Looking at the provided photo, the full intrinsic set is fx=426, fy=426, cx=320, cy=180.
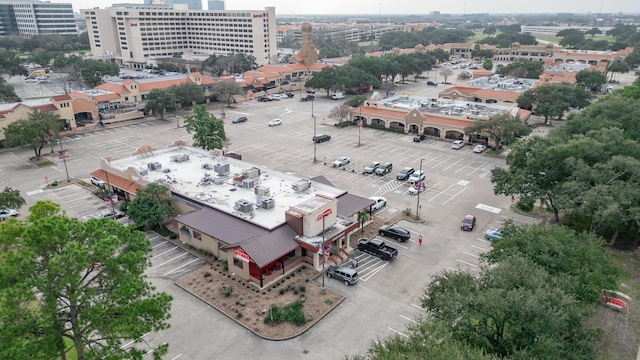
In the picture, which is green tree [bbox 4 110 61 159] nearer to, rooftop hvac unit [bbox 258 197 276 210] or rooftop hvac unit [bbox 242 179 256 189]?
rooftop hvac unit [bbox 242 179 256 189]

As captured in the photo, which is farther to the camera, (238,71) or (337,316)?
(238,71)

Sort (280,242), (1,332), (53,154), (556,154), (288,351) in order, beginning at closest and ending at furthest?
(1,332), (288,351), (280,242), (556,154), (53,154)

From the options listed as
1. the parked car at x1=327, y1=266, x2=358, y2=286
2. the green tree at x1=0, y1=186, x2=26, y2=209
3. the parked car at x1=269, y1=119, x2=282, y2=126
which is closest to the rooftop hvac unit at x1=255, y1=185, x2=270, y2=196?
the parked car at x1=327, y1=266, x2=358, y2=286

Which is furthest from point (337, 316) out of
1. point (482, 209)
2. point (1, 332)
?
point (482, 209)

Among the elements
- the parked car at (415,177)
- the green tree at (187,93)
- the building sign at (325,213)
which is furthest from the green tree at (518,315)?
the green tree at (187,93)

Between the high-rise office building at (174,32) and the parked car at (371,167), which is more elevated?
the high-rise office building at (174,32)

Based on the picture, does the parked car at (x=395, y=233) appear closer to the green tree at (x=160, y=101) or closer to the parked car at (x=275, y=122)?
the parked car at (x=275, y=122)

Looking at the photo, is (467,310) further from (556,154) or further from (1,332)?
(556,154)
